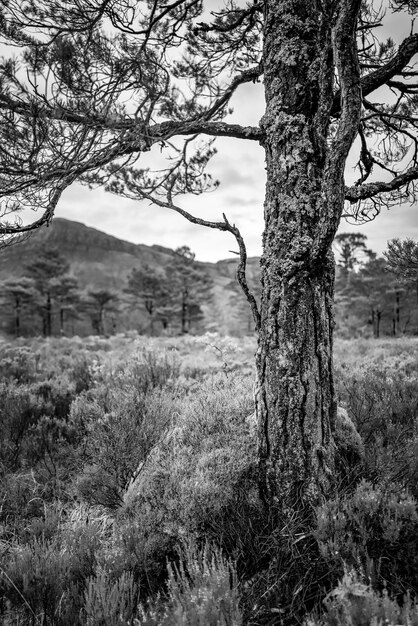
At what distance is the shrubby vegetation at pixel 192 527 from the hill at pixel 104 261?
192 feet

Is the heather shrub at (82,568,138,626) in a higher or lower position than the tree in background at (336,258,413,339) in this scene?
lower

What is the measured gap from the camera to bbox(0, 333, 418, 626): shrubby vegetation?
5.33 feet

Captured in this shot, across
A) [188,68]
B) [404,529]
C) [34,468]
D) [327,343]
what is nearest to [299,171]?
[327,343]

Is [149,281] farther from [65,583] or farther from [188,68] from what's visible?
[65,583]

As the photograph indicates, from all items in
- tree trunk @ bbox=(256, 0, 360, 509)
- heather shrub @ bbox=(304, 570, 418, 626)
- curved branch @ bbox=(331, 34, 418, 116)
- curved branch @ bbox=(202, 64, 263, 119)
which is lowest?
heather shrub @ bbox=(304, 570, 418, 626)

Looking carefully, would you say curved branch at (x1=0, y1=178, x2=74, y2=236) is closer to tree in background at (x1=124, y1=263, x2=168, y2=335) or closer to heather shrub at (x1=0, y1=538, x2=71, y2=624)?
heather shrub at (x1=0, y1=538, x2=71, y2=624)

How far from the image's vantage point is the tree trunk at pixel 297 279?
2293 millimetres

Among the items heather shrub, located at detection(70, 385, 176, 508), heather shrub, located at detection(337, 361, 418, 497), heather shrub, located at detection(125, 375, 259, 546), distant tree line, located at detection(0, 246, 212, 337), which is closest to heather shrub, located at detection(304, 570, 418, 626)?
heather shrub, located at detection(125, 375, 259, 546)

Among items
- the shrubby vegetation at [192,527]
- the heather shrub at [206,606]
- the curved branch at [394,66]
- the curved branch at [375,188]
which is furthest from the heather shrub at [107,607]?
the curved branch at [394,66]

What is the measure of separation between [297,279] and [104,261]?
121 metres

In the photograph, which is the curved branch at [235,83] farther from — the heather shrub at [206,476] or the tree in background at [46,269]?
the tree in background at [46,269]

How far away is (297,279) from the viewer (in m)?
2.32

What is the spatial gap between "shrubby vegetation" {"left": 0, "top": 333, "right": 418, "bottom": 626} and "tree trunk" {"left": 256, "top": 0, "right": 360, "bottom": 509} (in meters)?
0.29

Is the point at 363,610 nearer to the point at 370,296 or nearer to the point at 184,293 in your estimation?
the point at 370,296
